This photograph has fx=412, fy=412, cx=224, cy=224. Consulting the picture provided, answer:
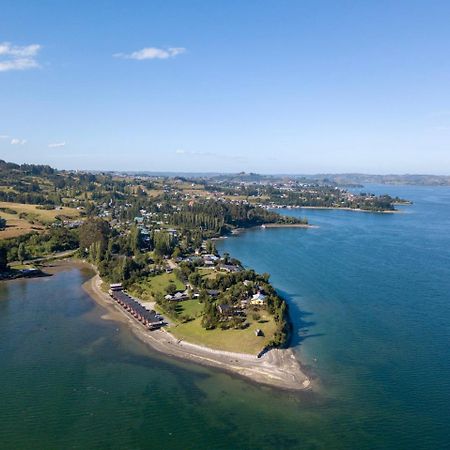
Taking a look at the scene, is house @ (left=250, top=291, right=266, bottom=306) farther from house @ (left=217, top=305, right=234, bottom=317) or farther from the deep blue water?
the deep blue water

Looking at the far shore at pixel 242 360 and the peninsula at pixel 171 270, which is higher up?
the peninsula at pixel 171 270

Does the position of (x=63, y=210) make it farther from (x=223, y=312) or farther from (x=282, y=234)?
(x=223, y=312)

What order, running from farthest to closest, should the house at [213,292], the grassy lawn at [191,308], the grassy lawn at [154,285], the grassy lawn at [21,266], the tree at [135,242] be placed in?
the tree at [135,242] → the grassy lawn at [21,266] → the grassy lawn at [154,285] → the house at [213,292] → the grassy lawn at [191,308]

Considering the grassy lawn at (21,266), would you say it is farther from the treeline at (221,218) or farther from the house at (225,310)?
the treeline at (221,218)

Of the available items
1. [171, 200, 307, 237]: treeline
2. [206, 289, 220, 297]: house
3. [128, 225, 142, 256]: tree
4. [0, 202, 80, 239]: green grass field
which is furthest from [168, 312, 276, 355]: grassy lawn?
[171, 200, 307, 237]: treeline

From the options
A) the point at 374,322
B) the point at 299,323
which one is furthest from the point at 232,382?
the point at 374,322

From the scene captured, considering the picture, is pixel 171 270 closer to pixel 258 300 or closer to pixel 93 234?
pixel 258 300

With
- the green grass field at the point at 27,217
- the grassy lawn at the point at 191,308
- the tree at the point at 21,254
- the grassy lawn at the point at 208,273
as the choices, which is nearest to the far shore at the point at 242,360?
the grassy lawn at the point at 191,308
